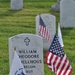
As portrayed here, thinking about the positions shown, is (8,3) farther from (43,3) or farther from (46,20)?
(46,20)

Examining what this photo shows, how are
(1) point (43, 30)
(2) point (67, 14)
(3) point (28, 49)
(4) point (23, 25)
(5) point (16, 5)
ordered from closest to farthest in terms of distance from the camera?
(3) point (28, 49), (1) point (43, 30), (2) point (67, 14), (4) point (23, 25), (5) point (16, 5)

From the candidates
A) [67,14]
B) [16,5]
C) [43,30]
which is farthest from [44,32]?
[16,5]

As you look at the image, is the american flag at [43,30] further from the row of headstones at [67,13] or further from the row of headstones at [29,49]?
the row of headstones at [67,13]

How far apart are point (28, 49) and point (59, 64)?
2.20ft

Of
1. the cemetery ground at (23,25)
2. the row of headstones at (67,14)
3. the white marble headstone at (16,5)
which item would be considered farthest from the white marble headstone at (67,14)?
the white marble headstone at (16,5)

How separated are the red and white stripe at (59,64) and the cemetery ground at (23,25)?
1.27 metres

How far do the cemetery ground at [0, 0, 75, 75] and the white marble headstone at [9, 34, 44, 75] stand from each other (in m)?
1.33

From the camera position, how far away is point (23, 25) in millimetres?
13969

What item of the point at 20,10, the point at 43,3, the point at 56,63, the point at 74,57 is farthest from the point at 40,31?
the point at 43,3

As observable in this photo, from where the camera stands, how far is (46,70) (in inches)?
344

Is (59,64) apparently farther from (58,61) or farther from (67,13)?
(67,13)

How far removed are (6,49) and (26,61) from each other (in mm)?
3451

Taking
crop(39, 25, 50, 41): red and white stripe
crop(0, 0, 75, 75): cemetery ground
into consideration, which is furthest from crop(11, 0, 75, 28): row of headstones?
crop(39, 25, 50, 41): red and white stripe

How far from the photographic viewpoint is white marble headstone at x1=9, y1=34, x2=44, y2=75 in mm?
7125
